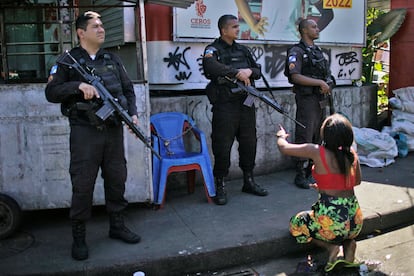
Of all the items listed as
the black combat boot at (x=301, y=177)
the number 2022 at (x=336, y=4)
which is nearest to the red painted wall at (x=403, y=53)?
the number 2022 at (x=336, y=4)

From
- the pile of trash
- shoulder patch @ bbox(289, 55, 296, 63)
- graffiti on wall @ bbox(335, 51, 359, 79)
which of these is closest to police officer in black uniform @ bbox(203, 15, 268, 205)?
shoulder patch @ bbox(289, 55, 296, 63)

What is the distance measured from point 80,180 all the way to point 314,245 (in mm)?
2022

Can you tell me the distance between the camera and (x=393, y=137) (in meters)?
6.70

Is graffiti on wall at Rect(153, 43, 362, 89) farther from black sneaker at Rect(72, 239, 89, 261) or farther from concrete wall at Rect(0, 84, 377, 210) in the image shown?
black sneaker at Rect(72, 239, 89, 261)

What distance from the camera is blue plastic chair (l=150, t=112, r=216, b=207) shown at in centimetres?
444

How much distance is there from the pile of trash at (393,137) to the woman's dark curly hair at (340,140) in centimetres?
303

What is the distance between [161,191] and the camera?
14.5ft

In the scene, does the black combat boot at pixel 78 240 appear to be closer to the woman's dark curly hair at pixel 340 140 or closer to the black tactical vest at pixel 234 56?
the woman's dark curly hair at pixel 340 140

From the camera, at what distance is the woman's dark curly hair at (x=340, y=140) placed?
3.16 metres

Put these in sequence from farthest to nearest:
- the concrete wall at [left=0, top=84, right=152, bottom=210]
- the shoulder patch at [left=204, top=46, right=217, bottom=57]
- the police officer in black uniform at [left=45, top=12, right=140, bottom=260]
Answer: the shoulder patch at [left=204, top=46, right=217, bottom=57], the concrete wall at [left=0, top=84, right=152, bottom=210], the police officer in black uniform at [left=45, top=12, right=140, bottom=260]

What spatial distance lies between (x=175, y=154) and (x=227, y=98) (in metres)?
0.82

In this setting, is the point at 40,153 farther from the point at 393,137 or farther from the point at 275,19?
the point at 393,137

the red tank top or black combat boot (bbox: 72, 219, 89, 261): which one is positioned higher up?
the red tank top

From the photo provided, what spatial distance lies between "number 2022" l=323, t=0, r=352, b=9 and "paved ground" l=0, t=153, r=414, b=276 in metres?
2.86
